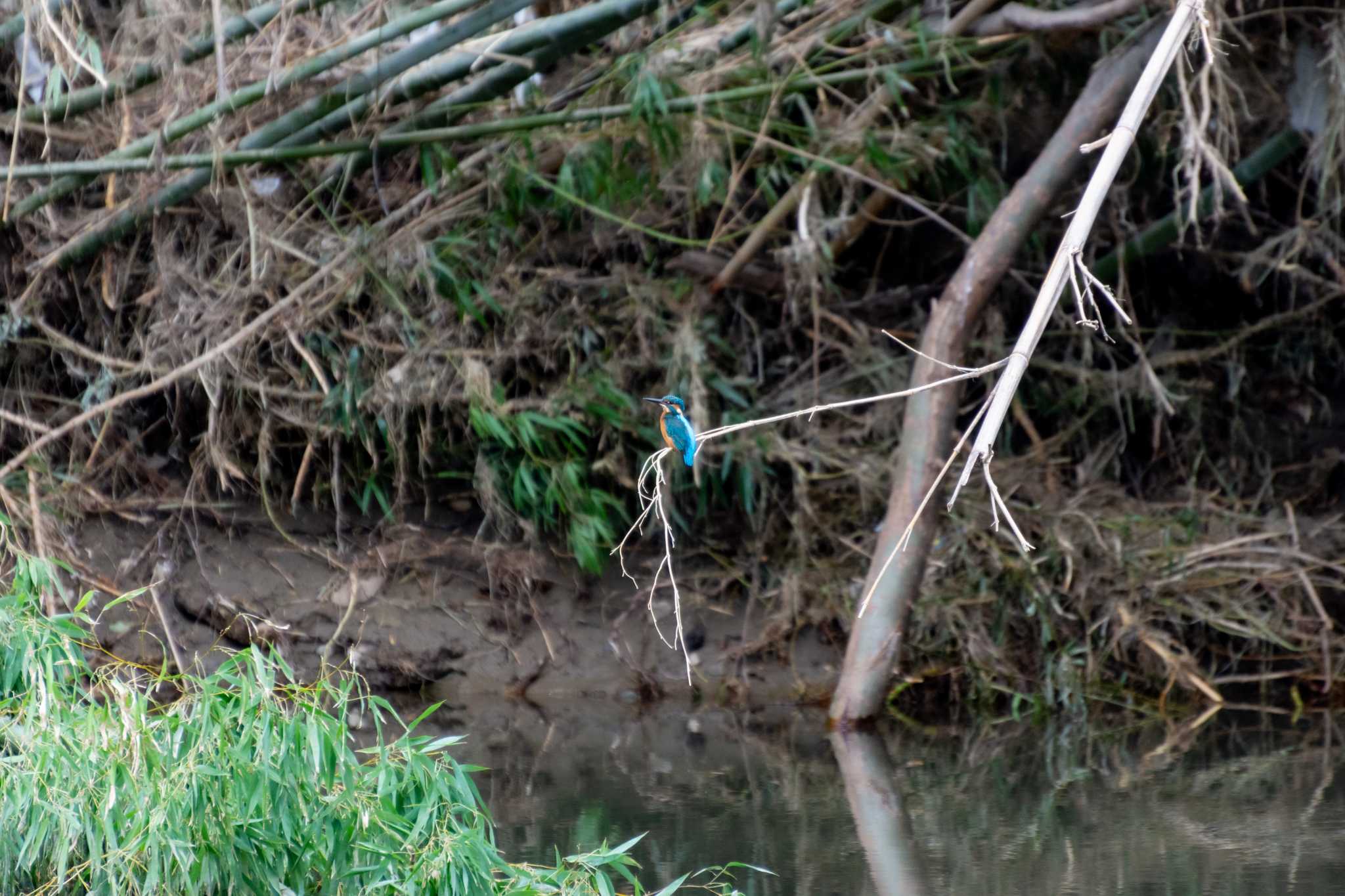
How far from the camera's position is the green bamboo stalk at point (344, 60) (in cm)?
396

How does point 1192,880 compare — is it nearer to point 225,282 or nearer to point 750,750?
point 750,750

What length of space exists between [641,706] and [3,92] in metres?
3.48

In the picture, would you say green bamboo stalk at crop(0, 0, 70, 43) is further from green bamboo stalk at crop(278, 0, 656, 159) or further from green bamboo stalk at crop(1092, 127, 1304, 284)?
green bamboo stalk at crop(1092, 127, 1304, 284)

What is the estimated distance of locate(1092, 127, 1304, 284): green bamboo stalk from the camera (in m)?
5.11

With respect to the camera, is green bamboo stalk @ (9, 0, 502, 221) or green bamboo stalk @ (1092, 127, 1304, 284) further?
green bamboo stalk @ (1092, 127, 1304, 284)

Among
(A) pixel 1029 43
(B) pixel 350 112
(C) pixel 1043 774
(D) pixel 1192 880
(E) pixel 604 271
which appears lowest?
(C) pixel 1043 774

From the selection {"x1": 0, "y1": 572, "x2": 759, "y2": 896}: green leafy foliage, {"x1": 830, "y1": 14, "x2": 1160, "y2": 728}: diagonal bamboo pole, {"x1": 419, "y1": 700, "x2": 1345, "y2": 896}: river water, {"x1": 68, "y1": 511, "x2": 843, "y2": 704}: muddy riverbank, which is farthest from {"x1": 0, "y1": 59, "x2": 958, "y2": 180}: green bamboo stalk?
{"x1": 0, "y1": 572, "x2": 759, "y2": 896}: green leafy foliage

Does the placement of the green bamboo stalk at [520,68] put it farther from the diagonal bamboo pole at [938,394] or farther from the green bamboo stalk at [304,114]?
the diagonal bamboo pole at [938,394]

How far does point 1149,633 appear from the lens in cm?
492

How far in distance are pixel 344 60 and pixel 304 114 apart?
0.36 m

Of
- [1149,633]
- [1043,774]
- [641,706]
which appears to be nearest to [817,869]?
[1043,774]

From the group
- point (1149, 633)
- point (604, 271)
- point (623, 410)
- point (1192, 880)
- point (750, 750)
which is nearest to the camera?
point (1192, 880)

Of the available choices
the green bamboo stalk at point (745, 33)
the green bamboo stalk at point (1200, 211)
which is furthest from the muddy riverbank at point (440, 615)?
the green bamboo stalk at point (745, 33)

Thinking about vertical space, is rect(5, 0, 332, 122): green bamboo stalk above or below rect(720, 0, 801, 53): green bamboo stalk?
above
